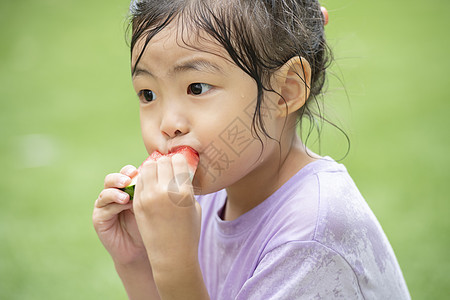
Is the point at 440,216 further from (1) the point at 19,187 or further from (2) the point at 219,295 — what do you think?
(1) the point at 19,187

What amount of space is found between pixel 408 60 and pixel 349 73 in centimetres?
75

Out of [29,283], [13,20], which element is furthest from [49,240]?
[13,20]

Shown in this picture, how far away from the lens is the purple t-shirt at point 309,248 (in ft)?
4.79

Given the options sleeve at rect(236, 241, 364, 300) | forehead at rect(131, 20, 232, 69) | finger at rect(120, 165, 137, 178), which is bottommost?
sleeve at rect(236, 241, 364, 300)

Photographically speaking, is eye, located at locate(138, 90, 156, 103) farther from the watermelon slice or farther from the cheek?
the watermelon slice

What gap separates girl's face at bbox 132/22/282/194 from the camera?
5.01 ft

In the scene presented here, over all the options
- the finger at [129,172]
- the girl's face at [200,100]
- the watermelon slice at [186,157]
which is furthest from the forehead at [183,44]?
the finger at [129,172]

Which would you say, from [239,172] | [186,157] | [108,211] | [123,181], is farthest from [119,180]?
[239,172]

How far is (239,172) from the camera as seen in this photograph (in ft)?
5.41

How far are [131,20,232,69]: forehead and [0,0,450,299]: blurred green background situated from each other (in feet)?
1.20

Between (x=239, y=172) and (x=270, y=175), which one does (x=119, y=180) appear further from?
(x=270, y=175)

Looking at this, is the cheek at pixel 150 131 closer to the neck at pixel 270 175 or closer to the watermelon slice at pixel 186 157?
the watermelon slice at pixel 186 157

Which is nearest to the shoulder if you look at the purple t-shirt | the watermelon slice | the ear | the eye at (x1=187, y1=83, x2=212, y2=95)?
the purple t-shirt

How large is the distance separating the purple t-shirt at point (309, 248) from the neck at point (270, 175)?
0.16ft
